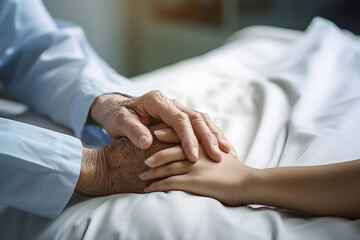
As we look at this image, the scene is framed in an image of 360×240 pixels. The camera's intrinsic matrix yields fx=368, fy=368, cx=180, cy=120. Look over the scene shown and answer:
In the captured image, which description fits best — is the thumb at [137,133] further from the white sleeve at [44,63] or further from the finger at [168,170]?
the white sleeve at [44,63]

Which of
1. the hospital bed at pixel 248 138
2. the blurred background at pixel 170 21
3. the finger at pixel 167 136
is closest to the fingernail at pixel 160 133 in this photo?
the finger at pixel 167 136

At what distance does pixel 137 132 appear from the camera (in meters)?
0.64

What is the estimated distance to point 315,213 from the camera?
0.53 meters

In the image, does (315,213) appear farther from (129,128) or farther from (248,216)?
(129,128)

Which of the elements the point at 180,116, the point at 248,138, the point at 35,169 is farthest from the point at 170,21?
the point at 35,169

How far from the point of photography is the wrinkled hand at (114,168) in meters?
0.61

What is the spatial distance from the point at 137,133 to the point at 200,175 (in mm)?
133

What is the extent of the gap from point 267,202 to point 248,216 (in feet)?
0.20

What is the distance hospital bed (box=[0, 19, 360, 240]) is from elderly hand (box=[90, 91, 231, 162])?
0.29 ft

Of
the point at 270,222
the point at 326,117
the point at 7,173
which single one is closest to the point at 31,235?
the point at 7,173

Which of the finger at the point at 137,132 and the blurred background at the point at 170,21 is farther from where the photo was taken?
the blurred background at the point at 170,21

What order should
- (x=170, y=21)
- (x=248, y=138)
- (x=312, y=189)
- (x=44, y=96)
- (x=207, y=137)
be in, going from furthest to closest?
1. (x=170, y=21)
2. (x=44, y=96)
3. (x=248, y=138)
4. (x=207, y=137)
5. (x=312, y=189)

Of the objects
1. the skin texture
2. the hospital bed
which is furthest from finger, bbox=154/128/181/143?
the hospital bed

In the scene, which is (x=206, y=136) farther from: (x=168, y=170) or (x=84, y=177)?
(x=84, y=177)
